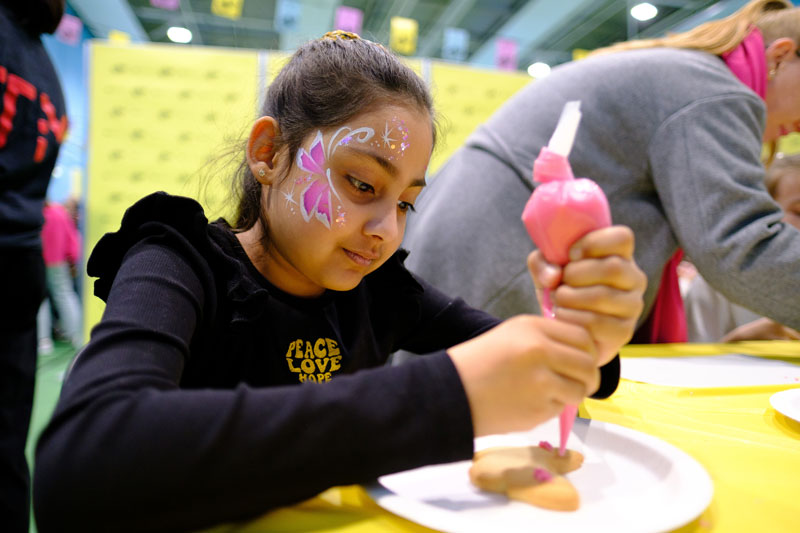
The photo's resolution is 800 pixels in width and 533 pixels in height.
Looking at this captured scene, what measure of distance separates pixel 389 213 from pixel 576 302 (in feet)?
0.96

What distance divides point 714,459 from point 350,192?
1.64 feet

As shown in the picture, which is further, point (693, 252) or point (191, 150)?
point (191, 150)

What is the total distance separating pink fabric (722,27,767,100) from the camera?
1.19 metres

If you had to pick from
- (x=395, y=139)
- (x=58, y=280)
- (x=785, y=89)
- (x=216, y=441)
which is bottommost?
(x=58, y=280)

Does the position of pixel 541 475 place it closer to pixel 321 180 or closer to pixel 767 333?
pixel 321 180

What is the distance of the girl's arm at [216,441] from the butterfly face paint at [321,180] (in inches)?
11.6

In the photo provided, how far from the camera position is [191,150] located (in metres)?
3.42

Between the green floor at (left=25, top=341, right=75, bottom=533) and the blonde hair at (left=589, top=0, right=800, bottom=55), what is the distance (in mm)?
2180

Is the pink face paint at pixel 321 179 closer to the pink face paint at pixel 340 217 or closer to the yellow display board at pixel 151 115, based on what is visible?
the pink face paint at pixel 340 217

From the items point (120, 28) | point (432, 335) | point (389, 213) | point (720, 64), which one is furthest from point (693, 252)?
point (120, 28)

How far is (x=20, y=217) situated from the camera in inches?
41.7

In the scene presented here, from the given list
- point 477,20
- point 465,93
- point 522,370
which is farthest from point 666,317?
point 477,20

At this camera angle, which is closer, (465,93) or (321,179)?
(321,179)

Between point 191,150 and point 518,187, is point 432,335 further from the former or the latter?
point 191,150
